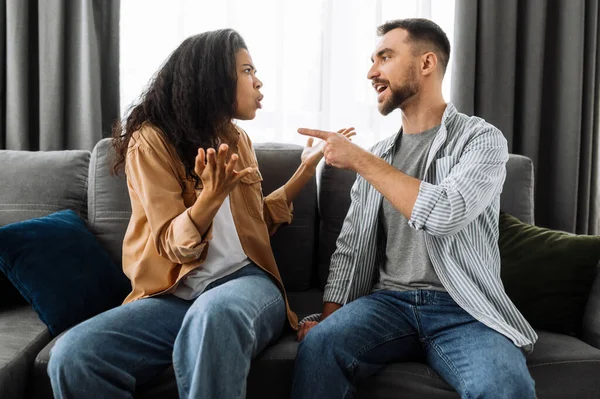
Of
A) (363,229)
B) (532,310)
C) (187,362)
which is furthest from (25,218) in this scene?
(532,310)

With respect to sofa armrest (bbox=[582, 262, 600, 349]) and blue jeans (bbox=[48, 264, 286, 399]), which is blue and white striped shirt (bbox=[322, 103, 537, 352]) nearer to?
sofa armrest (bbox=[582, 262, 600, 349])

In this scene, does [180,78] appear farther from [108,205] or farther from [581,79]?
[581,79]

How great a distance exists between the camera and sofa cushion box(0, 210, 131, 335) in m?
1.70

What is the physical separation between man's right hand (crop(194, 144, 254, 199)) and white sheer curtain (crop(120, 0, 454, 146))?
1288 millimetres

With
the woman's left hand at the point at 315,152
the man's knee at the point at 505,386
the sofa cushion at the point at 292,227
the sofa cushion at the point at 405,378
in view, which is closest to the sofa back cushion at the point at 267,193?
the sofa cushion at the point at 292,227

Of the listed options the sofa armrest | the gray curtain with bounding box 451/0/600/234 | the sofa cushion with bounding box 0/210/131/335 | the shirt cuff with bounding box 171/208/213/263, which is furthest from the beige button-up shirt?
the gray curtain with bounding box 451/0/600/234

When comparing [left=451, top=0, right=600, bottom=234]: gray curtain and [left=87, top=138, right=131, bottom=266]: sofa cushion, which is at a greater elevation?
[left=451, top=0, right=600, bottom=234]: gray curtain

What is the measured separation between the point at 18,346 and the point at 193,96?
83cm

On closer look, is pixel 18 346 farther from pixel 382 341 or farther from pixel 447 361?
pixel 447 361

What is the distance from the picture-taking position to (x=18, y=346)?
1.54 metres

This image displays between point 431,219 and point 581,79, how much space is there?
1.62 metres

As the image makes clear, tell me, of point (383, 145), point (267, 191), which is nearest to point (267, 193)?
point (267, 191)

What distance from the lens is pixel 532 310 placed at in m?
1.77

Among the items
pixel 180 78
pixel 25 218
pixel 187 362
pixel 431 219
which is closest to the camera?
pixel 187 362
